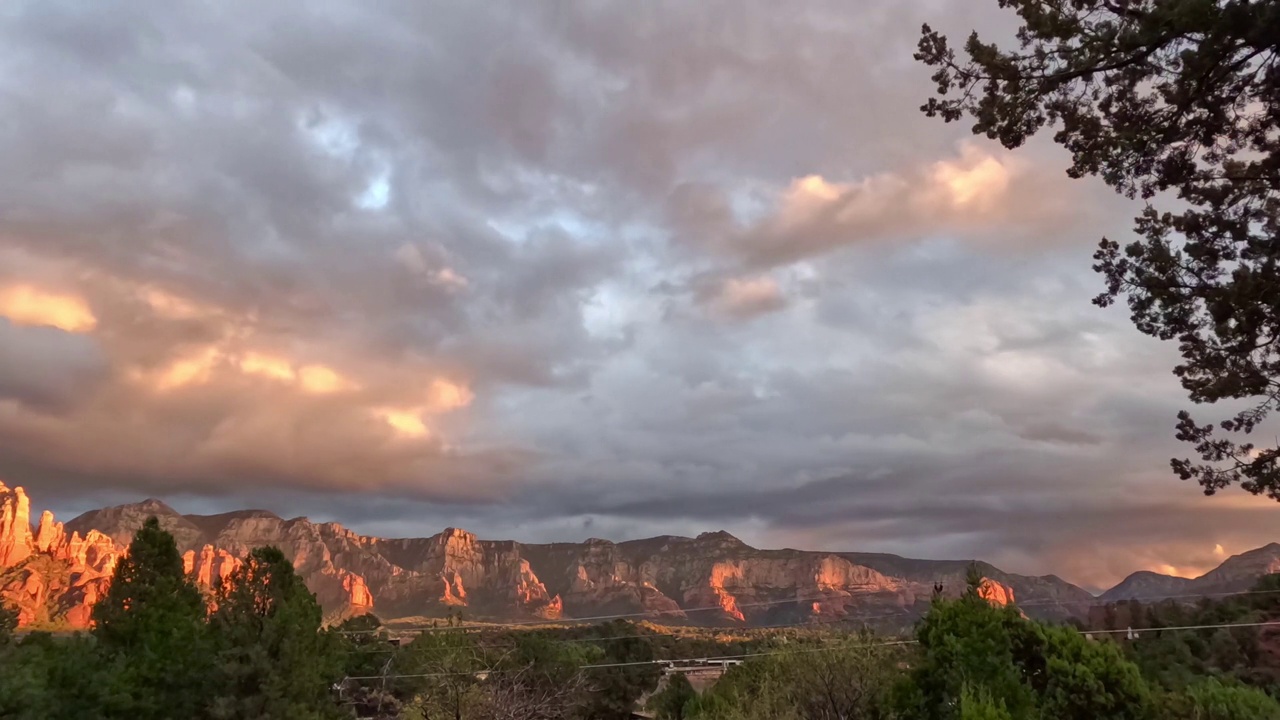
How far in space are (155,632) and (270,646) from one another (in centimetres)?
588

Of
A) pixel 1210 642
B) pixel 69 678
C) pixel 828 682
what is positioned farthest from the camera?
pixel 1210 642

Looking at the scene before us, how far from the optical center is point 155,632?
41.8 m

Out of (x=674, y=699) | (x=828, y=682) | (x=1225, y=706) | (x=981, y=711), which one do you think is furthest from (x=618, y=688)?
(x=981, y=711)

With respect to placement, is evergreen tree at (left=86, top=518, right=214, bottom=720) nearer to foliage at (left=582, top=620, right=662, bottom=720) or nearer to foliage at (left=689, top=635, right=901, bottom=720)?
foliage at (left=689, top=635, right=901, bottom=720)

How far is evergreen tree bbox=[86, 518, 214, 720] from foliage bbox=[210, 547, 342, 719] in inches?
52.0

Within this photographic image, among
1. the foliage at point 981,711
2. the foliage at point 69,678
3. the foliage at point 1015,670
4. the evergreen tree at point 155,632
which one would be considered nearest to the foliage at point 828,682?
the foliage at point 1015,670

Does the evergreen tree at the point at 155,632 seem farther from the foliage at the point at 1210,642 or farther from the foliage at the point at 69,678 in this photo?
the foliage at the point at 1210,642

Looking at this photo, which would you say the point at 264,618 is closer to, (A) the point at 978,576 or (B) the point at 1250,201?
(A) the point at 978,576

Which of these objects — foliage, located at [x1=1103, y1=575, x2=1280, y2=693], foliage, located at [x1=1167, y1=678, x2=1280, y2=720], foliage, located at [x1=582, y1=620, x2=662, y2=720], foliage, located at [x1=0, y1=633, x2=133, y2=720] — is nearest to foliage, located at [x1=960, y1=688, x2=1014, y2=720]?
foliage, located at [x1=1167, y1=678, x2=1280, y2=720]

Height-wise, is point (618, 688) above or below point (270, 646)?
below

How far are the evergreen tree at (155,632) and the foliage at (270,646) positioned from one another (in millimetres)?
1320

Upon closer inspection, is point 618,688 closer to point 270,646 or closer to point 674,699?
point 674,699

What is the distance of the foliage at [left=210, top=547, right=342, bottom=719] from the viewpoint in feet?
130

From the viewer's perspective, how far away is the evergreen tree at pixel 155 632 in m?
39.6
